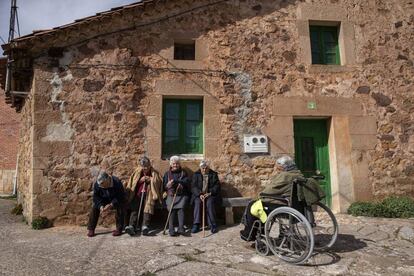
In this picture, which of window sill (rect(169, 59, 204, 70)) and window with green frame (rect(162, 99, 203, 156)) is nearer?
window with green frame (rect(162, 99, 203, 156))

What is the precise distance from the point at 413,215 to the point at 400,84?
111 inches

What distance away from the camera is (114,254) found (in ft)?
15.4

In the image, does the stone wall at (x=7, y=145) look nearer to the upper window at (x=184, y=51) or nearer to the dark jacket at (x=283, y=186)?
the upper window at (x=184, y=51)

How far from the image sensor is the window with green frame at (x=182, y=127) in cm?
706

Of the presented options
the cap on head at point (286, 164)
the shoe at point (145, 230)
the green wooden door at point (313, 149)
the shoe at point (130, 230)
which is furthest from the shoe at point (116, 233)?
the green wooden door at point (313, 149)

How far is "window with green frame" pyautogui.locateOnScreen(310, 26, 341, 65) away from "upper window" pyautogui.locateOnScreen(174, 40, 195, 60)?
264cm

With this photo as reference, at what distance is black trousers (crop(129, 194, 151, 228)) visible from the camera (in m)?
6.07

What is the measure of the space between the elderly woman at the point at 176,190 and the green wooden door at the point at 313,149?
2520 millimetres

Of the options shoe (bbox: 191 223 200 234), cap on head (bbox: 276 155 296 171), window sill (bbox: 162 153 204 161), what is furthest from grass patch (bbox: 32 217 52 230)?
cap on head (bbox: 276 155 296 171)

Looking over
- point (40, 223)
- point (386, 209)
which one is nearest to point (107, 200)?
point (40, 223)

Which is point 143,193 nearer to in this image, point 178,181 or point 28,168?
point 178,181

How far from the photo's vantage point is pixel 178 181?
247 inches

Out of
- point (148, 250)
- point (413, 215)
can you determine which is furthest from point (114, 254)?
point (413, 215)

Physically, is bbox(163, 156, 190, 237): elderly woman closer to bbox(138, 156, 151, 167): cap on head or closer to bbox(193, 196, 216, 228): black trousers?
bbox(193, 196, 216, 228): black trousers
